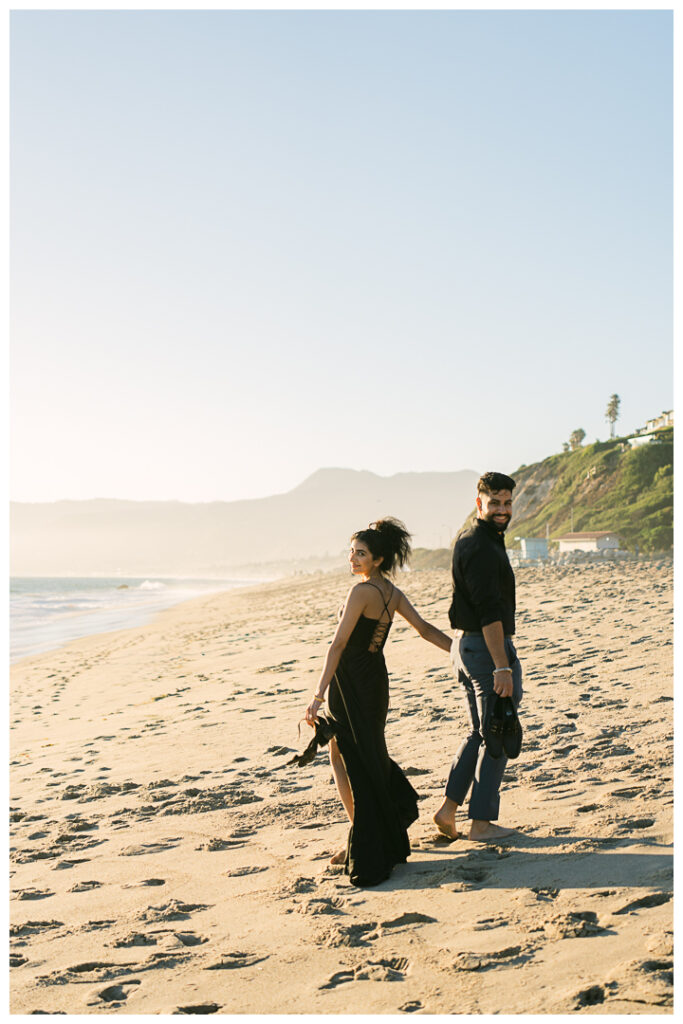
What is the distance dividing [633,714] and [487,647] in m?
3.33

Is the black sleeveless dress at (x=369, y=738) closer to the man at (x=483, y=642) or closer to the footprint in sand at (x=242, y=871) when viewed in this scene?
the man at (x=483, y=642)

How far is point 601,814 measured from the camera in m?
5.19

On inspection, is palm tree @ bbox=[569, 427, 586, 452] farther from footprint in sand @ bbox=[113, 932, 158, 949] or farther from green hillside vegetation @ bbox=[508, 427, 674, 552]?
footprint in sand @ bbox=[113, 932, 158, 949]

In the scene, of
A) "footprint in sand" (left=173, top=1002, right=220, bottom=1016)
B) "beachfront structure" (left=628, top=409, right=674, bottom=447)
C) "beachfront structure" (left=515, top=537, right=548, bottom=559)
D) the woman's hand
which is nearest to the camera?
"footprint in sand" (left=173, top=1002, right=220, bottom=1016)

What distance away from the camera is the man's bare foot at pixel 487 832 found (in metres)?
4.99

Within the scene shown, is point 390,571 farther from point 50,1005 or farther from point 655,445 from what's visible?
point 655,445

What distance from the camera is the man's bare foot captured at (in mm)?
4992

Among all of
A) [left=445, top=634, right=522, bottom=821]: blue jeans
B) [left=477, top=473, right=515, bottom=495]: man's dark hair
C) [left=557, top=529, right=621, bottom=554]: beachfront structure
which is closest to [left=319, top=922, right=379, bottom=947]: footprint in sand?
[left=445, top=634, right=522, bottom=821]: blue jeans

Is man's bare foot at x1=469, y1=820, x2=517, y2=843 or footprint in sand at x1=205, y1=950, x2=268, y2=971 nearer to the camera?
footprint in sand at x1=205, y1=950, x2=268, y2=971

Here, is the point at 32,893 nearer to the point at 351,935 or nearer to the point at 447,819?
the point at 351,935

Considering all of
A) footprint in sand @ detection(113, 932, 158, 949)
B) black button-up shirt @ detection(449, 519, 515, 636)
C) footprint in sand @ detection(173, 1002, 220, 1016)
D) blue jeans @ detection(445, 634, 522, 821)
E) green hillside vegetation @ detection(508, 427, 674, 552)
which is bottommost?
footprint in sand @ detection(113, 932, 158, 949)

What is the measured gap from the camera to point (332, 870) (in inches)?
191

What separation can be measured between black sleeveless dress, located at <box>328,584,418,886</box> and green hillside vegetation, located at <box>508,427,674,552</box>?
2259 inches

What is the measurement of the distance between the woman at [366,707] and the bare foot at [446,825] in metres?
0.18
